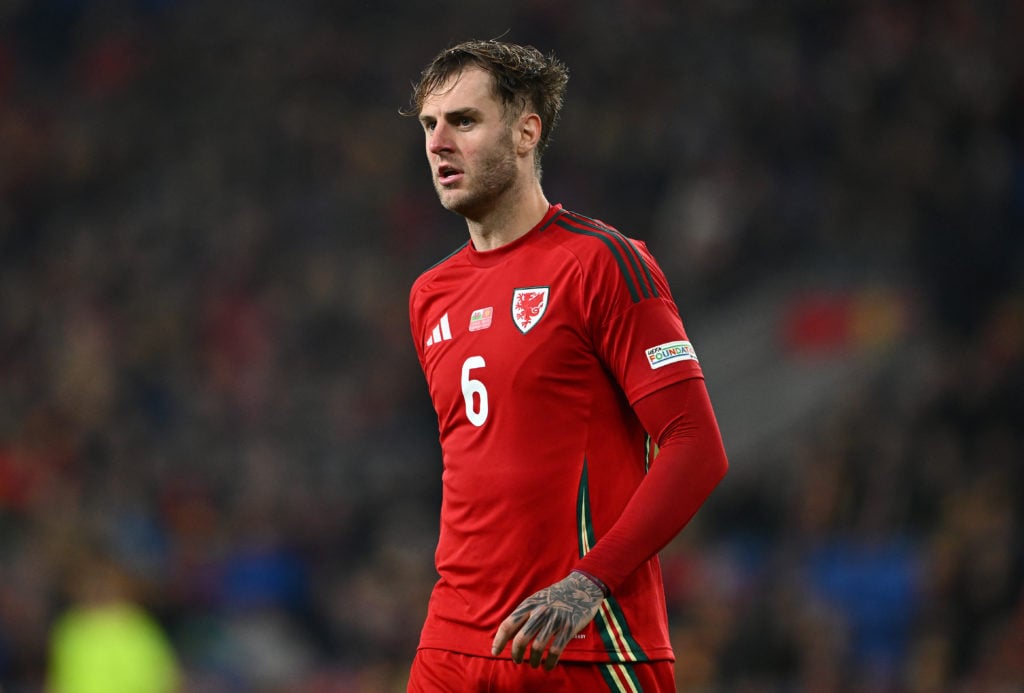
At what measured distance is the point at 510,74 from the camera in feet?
11.1

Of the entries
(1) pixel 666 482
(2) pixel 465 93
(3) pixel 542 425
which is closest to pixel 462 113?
(2) pixel 465 93

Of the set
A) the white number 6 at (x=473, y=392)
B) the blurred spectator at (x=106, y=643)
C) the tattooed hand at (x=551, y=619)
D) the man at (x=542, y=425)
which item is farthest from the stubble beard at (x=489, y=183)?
the blurred spectator at (x=106, y=643)

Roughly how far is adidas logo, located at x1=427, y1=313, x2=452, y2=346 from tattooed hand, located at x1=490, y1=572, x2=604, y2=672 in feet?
2.60

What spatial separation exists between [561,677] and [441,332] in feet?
2.98

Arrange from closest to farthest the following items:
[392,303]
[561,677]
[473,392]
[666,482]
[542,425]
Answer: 1. [666,482]
2. [561,677]
3. [542,425]
4. [473,392]
5. [392,303]

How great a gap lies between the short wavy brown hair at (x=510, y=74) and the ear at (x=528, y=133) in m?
0.02

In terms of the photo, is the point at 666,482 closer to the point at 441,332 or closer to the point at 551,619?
the point at 551,619

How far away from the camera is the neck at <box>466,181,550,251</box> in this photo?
3.40 m

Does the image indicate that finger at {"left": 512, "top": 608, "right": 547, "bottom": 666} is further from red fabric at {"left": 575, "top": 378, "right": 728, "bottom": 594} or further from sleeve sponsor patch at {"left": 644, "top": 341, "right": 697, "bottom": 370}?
sleeve sponsor patch at {"left": 644, "top": 341, "right": 697, "bottom": 370}

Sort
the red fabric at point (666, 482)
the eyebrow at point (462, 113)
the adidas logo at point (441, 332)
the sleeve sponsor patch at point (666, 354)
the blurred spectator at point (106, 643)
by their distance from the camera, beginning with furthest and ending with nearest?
1. the blurred spectator at point (106, 643)
2. the adidas logo at point (441, 332)
3. the eyebrow at point (462, 113)
4. the sleeve sponsor patch at point (666, 354)
5. the red fabric at point (666, 482)

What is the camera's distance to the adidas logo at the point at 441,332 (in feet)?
11.3

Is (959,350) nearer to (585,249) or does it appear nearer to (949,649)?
(949,649)

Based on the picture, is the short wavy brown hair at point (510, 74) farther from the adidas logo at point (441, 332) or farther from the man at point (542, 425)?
the adidas logo at point (441, 332)

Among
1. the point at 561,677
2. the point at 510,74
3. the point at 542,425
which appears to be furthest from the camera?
the point at 510,74
